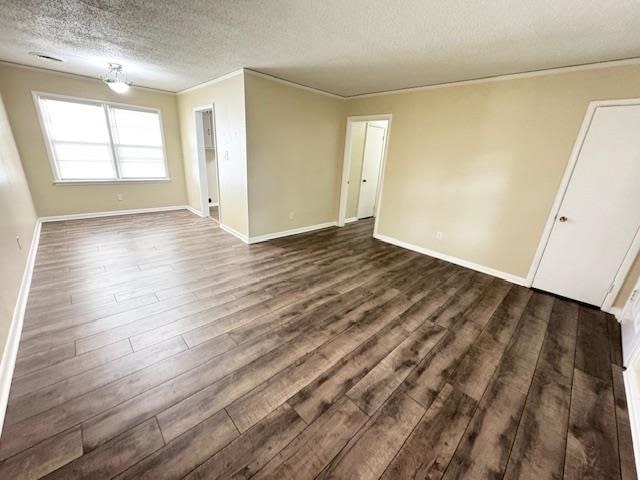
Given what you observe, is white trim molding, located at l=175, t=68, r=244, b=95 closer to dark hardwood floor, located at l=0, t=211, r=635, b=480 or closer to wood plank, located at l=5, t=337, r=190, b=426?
dark hardwood floor, located at l=0, t=211, r=635, b=480

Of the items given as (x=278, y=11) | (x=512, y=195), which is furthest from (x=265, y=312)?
(x=512, y=195)

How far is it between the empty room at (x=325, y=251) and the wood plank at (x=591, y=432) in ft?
0.05

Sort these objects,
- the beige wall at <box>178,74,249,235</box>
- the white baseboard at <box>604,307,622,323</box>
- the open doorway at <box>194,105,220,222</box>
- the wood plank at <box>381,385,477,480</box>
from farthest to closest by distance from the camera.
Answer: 1. the open doorway at <box>194,105,220,222</box>
2. the beige wall at <box>178,74,249,235</box>
3. the white baseboard at <box>604,307,622,323</box>
4. the wood plank at <box>381,385,477,480</box>

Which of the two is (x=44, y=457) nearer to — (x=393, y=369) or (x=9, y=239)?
(x=393, y=369)

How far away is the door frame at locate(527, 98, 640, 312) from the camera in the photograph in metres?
2.58

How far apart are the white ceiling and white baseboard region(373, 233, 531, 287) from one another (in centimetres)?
241

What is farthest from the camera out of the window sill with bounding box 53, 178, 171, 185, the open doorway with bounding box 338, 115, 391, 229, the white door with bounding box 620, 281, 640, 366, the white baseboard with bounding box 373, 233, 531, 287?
the open doorway with bounding box 338, 115, 391, 229

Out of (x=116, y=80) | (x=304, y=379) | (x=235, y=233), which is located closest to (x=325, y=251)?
(x=235, y=233)

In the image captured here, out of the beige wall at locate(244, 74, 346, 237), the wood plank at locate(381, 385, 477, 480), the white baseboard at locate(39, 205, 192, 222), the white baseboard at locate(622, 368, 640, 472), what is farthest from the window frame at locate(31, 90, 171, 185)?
the white baseboard at locate(622, 368, 640, 472)

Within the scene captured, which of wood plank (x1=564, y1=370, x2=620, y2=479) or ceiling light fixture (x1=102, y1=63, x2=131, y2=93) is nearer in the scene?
wood plank (x1=564, y1=370, x2=620, y2=479)

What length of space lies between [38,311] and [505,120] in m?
5.31

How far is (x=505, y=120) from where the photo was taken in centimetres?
317

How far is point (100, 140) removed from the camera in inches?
192

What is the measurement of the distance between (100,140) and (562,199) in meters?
7.30
